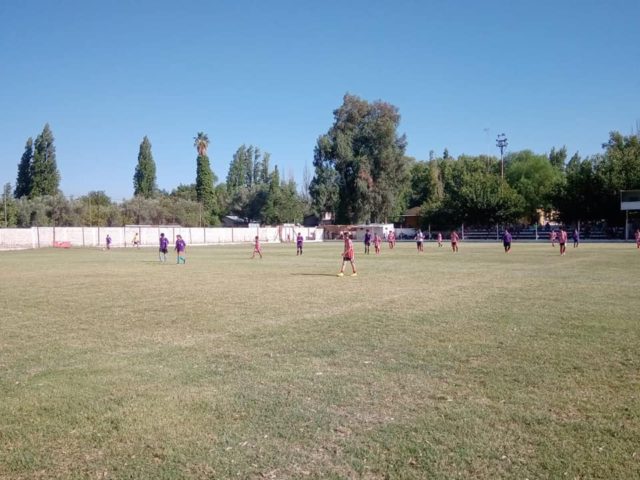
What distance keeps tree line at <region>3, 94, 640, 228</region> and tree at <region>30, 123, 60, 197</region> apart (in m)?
0.16

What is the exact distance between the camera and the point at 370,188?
8138cm

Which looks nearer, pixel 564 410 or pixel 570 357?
pixel 564 410

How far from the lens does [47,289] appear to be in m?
17.5

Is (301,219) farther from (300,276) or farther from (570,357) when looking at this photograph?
(570,357)

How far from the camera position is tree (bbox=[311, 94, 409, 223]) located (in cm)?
8156

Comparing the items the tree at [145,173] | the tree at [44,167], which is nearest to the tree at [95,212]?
the tree at [44,167]

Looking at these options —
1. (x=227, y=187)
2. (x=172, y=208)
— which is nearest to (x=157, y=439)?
(x=172, y=208)

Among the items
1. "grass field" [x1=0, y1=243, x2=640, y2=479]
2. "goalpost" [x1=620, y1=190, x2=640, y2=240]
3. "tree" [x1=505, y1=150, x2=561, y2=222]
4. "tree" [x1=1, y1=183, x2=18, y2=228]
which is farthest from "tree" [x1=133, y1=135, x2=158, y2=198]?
"grass field" [x1=0, y1=243, x2=640, y2=479]

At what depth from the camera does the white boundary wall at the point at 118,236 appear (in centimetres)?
5931

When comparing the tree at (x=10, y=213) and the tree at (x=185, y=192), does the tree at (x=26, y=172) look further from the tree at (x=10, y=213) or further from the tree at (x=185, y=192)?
the tree at (x=185, y=192)

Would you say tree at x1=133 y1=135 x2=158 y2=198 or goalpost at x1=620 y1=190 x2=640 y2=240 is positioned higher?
tree at x1=133 y1=135 x2=158 y2=198

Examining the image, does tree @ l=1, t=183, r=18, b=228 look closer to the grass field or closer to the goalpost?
the grass field

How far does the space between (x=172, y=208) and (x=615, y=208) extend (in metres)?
67.6

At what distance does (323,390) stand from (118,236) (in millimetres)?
65095
